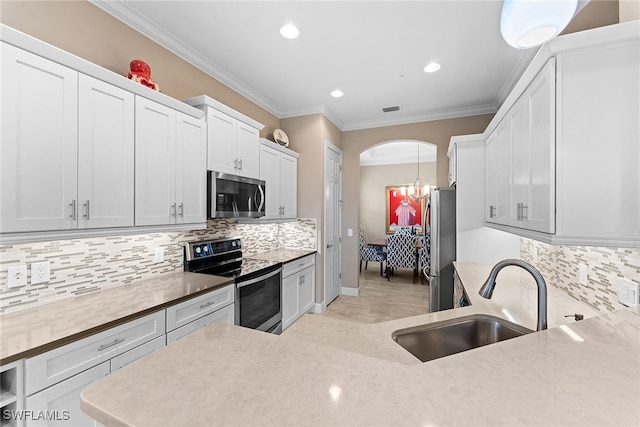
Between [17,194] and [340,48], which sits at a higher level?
[340,48]

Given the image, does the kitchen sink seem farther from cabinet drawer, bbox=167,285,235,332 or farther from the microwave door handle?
the microwave door handle

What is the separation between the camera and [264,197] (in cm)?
293

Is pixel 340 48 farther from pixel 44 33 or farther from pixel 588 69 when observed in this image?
pixel 44 33

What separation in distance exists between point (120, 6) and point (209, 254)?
1980 mm

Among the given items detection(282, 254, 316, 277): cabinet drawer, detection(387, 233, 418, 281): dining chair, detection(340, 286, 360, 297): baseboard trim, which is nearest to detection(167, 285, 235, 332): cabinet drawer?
detection(282, 254, 316, 277): cabinet drawer

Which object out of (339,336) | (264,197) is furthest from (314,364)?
(264,197)

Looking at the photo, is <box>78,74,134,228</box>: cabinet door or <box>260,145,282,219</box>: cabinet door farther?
<box>260,145,282,219</box>: cabinet door

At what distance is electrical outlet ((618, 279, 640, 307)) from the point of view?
3.97 feet

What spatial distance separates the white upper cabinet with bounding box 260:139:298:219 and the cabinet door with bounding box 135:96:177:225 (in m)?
1.14

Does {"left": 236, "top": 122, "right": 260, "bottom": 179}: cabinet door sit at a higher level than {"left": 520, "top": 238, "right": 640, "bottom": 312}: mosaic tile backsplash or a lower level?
higher

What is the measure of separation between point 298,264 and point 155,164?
6.35 feet

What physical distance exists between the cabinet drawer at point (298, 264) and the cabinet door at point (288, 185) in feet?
1.95

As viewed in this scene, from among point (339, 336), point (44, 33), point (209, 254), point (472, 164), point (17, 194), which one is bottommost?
point (339, 336)

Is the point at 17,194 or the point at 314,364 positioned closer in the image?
the point at 314,364
